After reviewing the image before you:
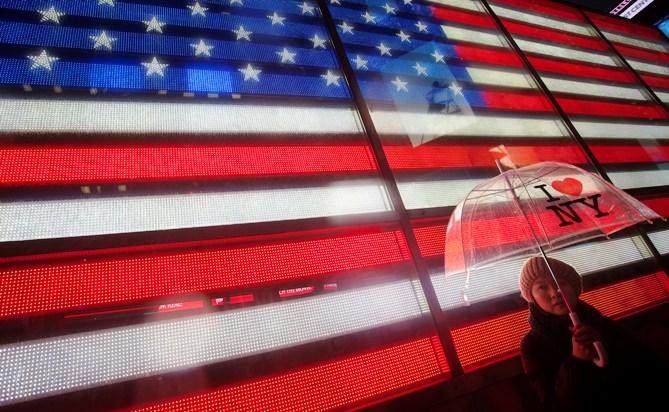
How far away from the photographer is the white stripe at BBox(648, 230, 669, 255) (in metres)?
4.60

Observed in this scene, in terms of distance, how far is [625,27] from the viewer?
949 centimetres

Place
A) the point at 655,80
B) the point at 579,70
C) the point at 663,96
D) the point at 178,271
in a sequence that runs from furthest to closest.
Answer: the point at 655,80 → the point at 663,96 → the point at 579,70 → the point at 178,271

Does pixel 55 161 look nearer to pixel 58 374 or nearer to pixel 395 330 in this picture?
pixel 58 374

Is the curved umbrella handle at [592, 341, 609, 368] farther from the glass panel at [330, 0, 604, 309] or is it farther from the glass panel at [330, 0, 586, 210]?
the glass panel at [330, 0, 586, 210]

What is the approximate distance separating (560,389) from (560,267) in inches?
29.3

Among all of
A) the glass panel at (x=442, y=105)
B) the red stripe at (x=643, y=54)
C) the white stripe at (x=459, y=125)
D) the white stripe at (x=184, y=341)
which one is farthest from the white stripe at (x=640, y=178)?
the red stripe at (x=643, y=54)

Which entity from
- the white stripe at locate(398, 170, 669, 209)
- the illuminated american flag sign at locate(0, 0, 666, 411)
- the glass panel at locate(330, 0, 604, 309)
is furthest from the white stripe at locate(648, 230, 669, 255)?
the white stripe at locate(398, 170, 669, 209)

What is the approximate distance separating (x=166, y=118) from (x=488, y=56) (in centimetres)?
572

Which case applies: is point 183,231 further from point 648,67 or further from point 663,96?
point 648,67

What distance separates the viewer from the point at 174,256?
268cm

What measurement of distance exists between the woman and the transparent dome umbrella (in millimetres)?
255

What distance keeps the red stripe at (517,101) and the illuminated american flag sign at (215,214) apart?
1334 mm

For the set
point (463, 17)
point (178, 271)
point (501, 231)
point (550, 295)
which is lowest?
point (550, 295)

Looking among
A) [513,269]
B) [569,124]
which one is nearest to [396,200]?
[513,269]
